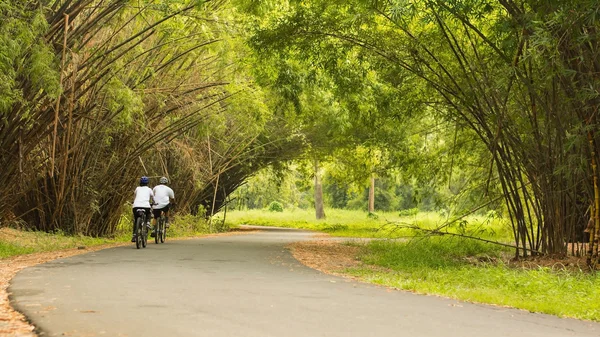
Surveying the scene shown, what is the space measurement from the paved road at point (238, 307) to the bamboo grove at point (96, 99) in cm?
379

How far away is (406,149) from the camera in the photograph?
70.7 feet

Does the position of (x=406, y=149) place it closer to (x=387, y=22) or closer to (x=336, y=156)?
(x=387, y=22)

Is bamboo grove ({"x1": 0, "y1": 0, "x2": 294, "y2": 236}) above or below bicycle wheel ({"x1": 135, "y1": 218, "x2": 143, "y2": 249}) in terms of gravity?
above

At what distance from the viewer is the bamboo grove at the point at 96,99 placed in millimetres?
12758

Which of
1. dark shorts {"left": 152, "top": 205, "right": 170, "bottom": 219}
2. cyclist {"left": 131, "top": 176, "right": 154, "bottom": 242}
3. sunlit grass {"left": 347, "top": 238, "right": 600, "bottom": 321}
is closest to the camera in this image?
sunlit grass {"left": 347, "top": 238, "right": 600, "bottom": 321}

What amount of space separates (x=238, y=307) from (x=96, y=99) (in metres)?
10.6

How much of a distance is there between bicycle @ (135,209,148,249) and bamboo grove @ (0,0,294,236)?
5.96 ft

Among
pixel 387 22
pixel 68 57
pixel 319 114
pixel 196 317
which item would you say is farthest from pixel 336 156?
pixel 196 317

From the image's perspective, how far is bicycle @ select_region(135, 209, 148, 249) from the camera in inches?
575

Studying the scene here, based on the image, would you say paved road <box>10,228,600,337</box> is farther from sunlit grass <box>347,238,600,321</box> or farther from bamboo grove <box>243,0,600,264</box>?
bamboo grove <box>243,0,600,264</box>

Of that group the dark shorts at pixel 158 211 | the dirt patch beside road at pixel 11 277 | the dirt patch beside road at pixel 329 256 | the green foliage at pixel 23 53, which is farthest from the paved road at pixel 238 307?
the dark shorts at pixel 158 211

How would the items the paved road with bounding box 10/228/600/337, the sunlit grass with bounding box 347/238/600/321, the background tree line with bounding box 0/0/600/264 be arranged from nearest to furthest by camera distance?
the paved road with bounding box 10/228/600/337 → the sunlit grass with bounding box 347/238/600/321 → the background tree line with bounding box 0/0/600/264

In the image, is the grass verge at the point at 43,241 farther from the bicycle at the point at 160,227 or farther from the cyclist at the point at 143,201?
the cyclist at the point at 143,201

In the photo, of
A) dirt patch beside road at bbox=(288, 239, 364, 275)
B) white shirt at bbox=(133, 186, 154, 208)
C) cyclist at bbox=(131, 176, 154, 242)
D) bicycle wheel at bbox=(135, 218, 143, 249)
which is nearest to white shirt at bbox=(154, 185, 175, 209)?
cyclist at bbox=(131, 176, 154, 242)
